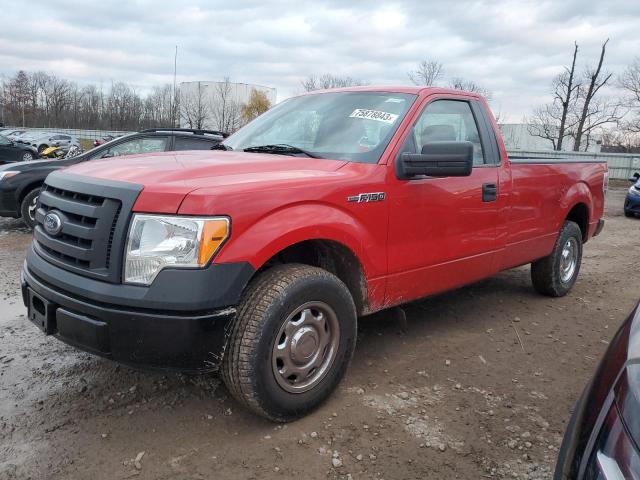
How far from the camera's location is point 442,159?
3141 mm

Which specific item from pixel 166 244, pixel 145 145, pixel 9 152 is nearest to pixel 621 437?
pixel 166 244

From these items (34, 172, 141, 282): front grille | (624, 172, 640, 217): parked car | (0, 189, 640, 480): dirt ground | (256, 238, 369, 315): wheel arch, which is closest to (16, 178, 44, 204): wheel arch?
(0, 189, 640, 480): dirt ground

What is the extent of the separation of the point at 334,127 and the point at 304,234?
3.64 feet

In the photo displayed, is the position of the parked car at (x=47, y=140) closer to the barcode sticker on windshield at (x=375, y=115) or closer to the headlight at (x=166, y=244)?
the barcode sticker on windshield at (x=375, y=115)

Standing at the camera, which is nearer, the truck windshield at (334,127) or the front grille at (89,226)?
the front grille at (89,226)

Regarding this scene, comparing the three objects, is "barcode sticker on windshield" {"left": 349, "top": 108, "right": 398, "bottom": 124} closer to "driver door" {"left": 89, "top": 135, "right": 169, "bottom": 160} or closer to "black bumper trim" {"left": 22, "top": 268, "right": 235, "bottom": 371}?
"black bumper trim" {"left": 22, "top": 268, "right": 235, "bottom": 371}

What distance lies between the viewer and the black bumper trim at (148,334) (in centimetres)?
239

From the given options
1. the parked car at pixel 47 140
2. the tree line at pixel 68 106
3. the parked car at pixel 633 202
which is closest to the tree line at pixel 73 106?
the tree line at pixel 68 106

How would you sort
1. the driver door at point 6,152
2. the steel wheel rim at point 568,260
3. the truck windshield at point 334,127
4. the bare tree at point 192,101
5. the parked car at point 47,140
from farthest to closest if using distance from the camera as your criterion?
the bare tree at point 192,101 < the parked car at point 47,140 < the driver door at point 6,152 < the steel wheel rim at point 568,260 < the truck windshield at point 334,127

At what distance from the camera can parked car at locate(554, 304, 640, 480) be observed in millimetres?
1242

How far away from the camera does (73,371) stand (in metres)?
3.43

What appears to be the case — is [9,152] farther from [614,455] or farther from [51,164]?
[614,455]

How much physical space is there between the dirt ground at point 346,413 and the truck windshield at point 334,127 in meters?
1.49

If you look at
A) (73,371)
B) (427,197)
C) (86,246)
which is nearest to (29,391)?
(73,371)
